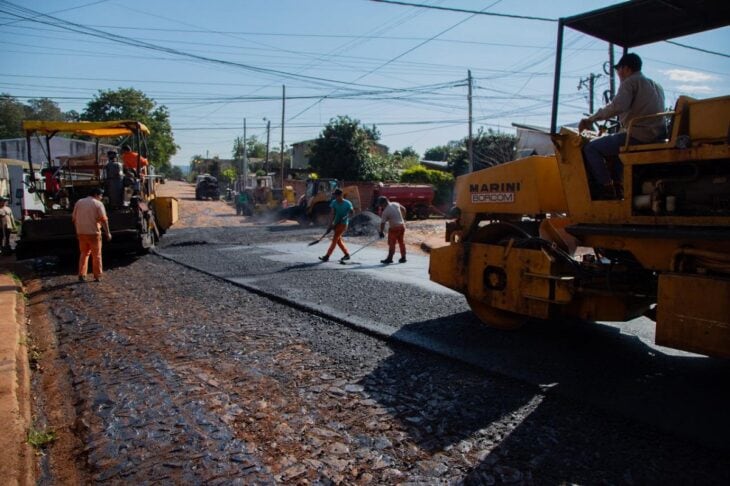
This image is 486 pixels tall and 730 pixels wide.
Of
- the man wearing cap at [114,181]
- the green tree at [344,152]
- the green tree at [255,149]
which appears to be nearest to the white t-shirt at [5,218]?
the man wearing cap at [114,181]

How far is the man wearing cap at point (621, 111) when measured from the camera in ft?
12.9

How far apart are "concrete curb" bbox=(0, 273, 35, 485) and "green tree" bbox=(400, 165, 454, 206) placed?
82.2 ft

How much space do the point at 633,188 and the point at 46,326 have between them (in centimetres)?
627

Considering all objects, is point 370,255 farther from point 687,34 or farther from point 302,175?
point 302,175

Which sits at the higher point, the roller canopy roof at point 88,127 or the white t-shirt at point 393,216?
the roller canopy roof at point 88,127

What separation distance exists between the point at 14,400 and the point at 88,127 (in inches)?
321

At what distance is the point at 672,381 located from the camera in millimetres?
3963

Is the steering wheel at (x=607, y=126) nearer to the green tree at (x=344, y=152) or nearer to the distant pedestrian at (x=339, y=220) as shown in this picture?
the distant pedestrian at (x=339, y=220)

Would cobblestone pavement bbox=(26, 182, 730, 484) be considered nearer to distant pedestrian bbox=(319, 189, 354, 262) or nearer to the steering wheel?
the steering wheel

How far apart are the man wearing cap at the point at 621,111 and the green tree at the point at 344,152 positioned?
26.0m

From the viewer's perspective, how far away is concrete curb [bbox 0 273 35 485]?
283 centimetres

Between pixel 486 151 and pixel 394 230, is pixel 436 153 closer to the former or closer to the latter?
pixel 486 151

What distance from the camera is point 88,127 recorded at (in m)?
10.4

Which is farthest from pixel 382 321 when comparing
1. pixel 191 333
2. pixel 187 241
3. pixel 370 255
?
pixel 187 241
